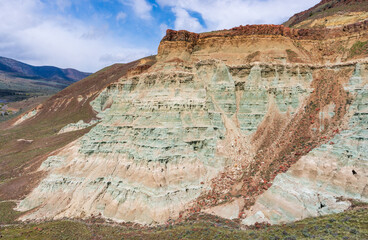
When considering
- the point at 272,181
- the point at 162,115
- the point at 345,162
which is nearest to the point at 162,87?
the point at 162,115

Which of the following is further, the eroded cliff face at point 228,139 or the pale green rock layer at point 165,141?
the pale green rock layer at point 165,141

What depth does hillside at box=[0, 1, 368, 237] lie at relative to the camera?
80.3 ft

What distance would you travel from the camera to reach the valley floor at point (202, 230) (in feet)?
56.2

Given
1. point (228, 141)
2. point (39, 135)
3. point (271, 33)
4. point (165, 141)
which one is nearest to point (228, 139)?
point (228, 141)

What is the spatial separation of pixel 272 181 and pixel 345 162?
823 cm

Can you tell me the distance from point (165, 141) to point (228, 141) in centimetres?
1081

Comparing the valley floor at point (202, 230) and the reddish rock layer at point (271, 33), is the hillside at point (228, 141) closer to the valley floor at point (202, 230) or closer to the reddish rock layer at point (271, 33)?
the reddish rock layer at point (271, 33)

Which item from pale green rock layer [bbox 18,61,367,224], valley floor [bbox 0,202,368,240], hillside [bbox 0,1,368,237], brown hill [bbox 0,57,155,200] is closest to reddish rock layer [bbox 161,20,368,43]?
hillside [bbox 0,1,368,237]

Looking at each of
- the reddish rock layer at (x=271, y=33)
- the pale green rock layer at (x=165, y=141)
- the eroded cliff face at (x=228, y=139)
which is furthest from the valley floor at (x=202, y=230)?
the reddish rock layer at (x=271, y=33)

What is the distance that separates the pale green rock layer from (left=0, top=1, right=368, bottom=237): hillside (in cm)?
17

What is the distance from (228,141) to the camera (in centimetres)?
3484

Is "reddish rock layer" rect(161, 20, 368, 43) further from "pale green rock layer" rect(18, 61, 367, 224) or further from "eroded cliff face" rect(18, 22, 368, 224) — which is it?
"pale green rock layer" rect(18, 61, 367, 224)

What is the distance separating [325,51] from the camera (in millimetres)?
39062

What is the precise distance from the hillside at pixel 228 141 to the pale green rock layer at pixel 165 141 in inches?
6.9
